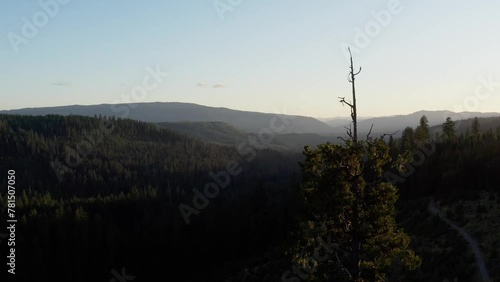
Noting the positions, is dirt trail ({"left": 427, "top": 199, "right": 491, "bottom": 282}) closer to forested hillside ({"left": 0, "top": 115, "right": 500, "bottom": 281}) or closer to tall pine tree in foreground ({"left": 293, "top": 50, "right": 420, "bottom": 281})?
forested hillside ({"left": 0, "top": 115, "right": 500, "bottom": 281})

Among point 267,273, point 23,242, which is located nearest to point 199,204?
point 23,242

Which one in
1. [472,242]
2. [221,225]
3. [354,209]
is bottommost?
[221,225]

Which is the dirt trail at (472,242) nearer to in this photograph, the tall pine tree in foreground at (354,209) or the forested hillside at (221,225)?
the forested hillside at (221,225)

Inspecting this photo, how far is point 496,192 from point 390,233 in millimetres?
48057

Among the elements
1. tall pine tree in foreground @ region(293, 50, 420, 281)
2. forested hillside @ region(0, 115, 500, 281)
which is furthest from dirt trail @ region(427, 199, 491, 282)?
tall pine tree in foreground @ region(293, 50, 420, 281)

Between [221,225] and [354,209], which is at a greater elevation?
[354,209]

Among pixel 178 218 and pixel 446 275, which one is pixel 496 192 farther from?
pixel 178 218

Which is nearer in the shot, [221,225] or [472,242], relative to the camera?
[472,242]

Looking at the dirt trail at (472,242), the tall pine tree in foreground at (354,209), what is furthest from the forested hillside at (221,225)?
the tall pine tree in foreground at (354,209)

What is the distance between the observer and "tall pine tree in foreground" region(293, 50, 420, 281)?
15.9 m

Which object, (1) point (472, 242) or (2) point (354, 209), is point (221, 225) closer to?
(1) point (472, 242)

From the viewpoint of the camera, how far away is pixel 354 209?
53.3 ft

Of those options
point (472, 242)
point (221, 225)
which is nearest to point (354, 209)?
point (472, 242)

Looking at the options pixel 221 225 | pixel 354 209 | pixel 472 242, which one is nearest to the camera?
pixel 354 209
